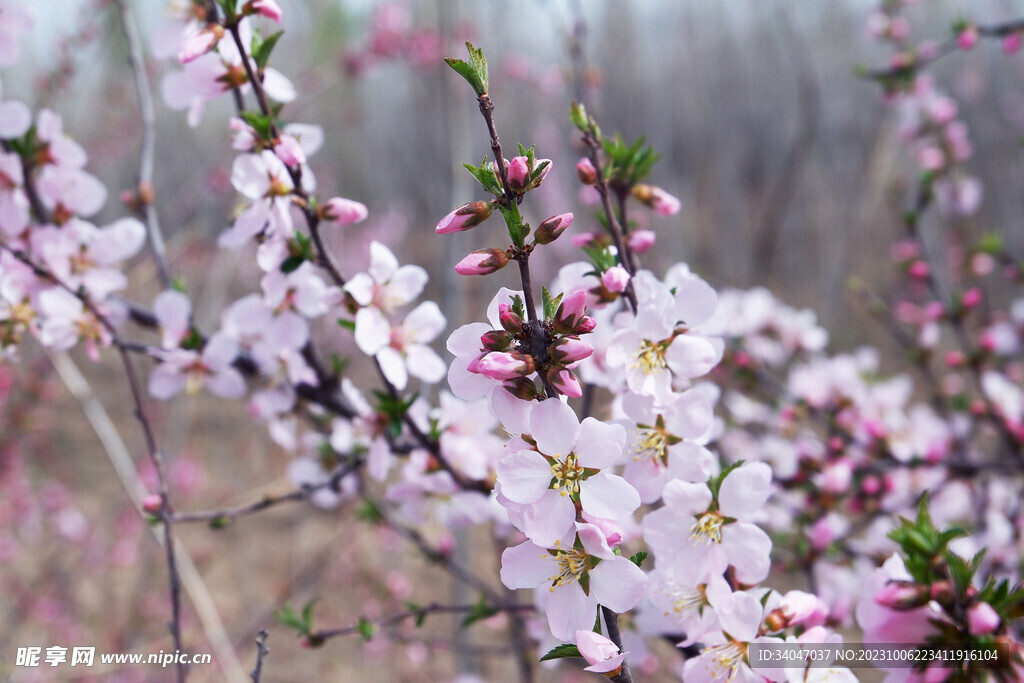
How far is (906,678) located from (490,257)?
638 mm

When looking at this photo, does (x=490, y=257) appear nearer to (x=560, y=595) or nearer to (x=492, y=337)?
(x=492, y=337)

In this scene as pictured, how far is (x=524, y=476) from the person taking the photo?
0.64m

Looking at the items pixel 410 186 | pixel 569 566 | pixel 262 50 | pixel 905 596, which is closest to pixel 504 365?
pixel 569 566

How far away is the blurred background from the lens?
3.09 meters

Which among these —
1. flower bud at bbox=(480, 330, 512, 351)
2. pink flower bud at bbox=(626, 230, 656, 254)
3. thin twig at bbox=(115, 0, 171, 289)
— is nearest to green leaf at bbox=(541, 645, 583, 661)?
flower bud at bbox=(480, 330, 512, 351)

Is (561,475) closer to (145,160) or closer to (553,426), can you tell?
(553,426)

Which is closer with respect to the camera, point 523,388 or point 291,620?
point 523,388

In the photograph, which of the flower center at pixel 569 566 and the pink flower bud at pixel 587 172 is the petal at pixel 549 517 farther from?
the pink flower bud at pixel 587 172

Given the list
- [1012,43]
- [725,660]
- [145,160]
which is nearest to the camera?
[725,660]

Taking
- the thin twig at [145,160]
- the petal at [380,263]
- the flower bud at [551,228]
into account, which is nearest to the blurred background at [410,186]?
the thin twig at [145,160]

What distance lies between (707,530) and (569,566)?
0.23 metres

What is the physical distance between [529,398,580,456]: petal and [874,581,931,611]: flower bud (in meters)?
0.37

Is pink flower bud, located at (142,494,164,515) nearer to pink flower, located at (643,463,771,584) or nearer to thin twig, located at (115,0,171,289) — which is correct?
thin twig, located at (115,0,171,289)

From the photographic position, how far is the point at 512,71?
3.87 metres
